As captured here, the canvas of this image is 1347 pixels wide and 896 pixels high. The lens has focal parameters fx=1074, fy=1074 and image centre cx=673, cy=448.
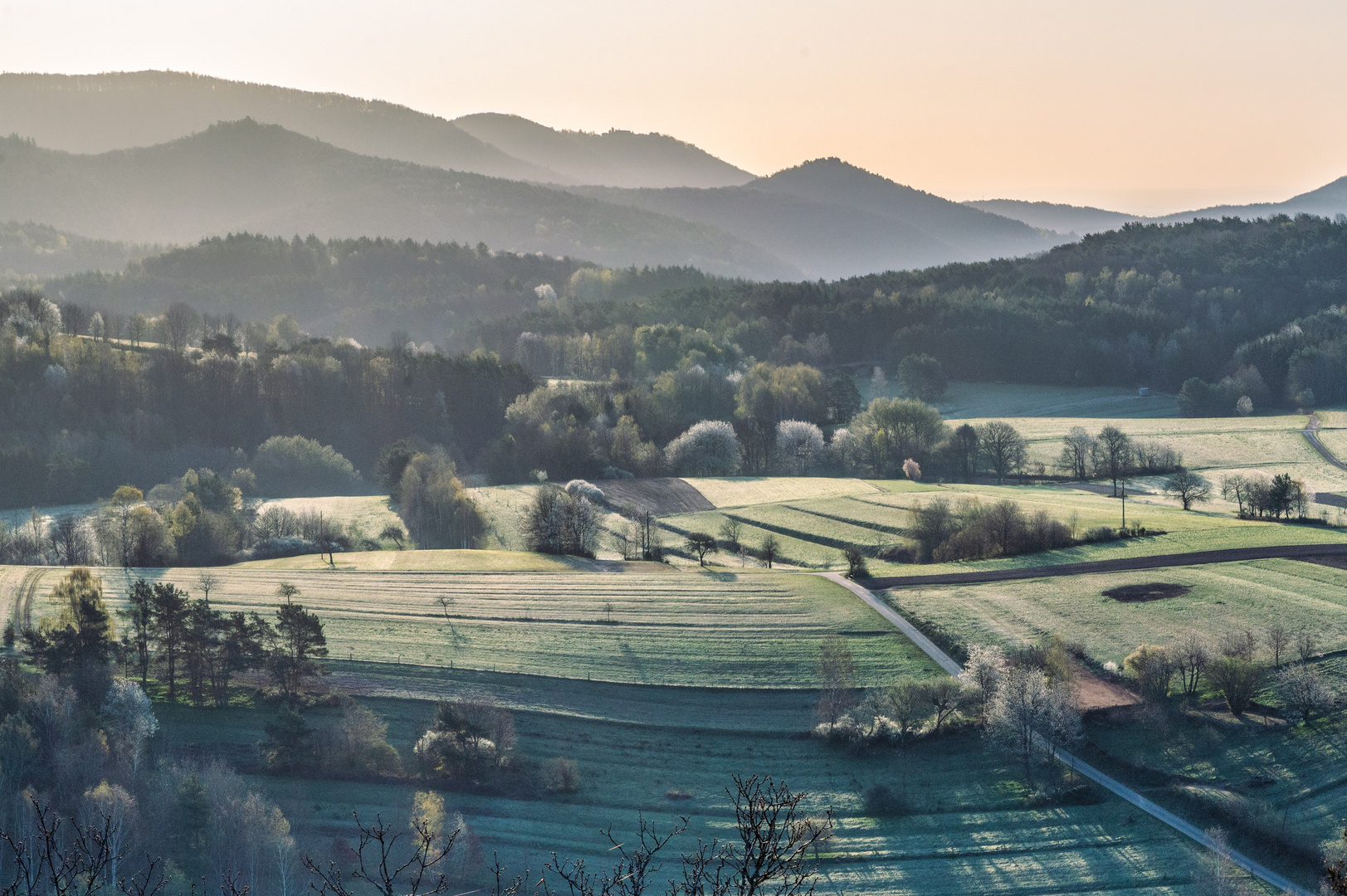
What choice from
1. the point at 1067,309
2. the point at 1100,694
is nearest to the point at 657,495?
the point at 1100,694

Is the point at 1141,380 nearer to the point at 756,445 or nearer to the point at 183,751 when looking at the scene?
the point at 756,445

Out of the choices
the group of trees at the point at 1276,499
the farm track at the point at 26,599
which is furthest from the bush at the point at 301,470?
the group of trees at the point at 1276,499

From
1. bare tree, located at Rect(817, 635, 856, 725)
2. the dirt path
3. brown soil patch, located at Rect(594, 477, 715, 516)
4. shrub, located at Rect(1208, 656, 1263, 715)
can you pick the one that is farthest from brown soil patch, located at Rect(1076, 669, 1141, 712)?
the dirt path

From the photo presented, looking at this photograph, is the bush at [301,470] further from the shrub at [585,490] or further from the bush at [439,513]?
the shrub at [585,490]

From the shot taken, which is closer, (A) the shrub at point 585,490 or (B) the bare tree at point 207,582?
(B) the bare tree at point 207,582

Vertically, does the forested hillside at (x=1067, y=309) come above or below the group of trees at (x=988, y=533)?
above

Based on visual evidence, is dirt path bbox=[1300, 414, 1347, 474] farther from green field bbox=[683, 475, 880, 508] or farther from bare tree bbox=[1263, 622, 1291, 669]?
bare tree bbox=[1263, 622, 1291, 669]

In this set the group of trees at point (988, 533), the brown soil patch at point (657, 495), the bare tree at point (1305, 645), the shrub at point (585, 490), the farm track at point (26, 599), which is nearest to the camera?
the bare tree at point (1305, 645)
